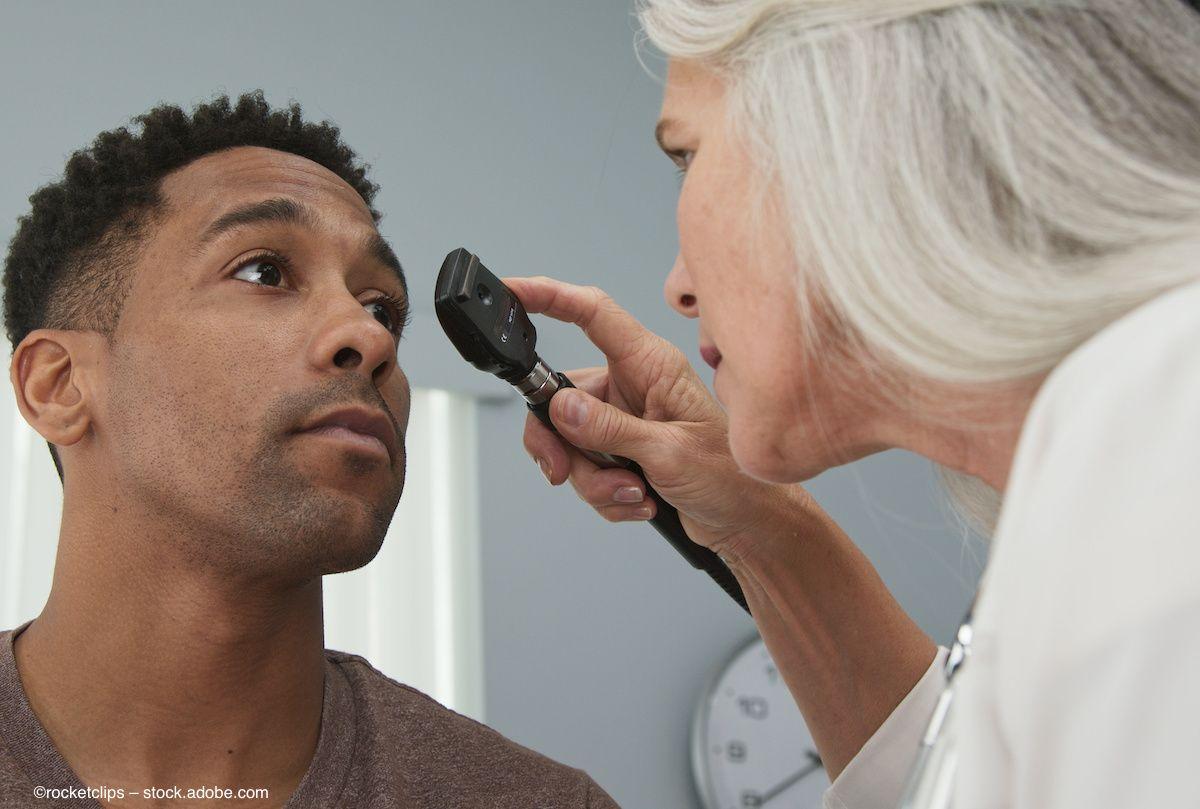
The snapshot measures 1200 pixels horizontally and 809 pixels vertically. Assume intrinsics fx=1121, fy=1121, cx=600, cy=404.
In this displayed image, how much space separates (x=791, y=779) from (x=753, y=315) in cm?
211

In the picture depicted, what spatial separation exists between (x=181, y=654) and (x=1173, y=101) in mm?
997

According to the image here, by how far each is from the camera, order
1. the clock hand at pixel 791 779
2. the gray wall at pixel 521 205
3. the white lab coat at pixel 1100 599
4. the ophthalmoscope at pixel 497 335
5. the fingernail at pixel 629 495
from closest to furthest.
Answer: the white lab coat at pixel 1100 599
the ophthalmoscope at pixel 497 335
the fingernail at pixel 629 495
the gray wall at pixel 521 205
the clock hand at pixel 791 779

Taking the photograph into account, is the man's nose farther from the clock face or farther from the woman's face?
the clock face

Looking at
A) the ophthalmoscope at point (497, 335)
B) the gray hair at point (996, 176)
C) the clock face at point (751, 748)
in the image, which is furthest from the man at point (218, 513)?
the clock face at point (751, 748)

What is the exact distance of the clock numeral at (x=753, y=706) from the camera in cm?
270

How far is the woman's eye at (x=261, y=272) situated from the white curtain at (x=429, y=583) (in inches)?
42.8

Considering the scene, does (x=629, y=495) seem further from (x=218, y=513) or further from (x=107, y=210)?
(x=107, y=210)

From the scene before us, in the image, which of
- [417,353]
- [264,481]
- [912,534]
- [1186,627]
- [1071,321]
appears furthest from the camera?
[912,534]

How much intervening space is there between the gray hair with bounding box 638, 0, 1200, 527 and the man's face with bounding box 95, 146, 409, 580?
60 cm

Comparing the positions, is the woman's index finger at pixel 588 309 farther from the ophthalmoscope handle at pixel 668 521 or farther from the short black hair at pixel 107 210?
the short black hair at pixel 107 210

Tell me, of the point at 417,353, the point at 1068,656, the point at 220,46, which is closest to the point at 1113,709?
the point at 1068,656

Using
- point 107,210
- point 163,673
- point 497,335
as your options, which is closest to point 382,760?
point 163,673

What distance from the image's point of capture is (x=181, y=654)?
114 centimetres

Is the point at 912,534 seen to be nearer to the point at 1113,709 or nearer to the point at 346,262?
the point at 346,262
